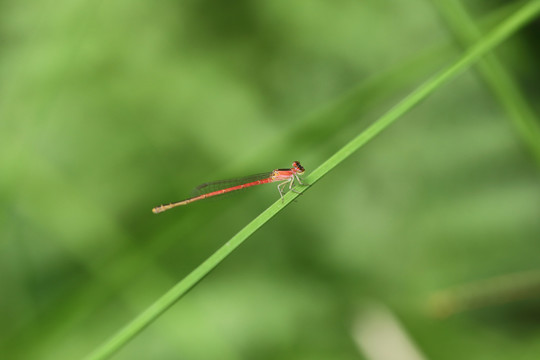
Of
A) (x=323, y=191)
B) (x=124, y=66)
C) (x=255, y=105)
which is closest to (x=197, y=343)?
(x=323, y=191)

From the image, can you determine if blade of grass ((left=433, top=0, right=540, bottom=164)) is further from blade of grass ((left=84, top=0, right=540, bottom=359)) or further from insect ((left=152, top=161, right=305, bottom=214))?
insect ((left=152, top=161, right=305, bottom=214))

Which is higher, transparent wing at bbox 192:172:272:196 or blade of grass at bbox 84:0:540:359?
transparent wing at bbox 192:172:272:196

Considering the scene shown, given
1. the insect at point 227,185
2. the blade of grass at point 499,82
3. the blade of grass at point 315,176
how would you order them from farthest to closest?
1. the insect at point 227,185
2. the blade of grass at point 499,82
3. the blade of grass at point 315,176

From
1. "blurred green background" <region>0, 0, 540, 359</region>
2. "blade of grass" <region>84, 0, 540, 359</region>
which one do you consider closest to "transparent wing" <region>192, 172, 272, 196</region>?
"blurred green background" <region>0, 0, 540, 359</region>

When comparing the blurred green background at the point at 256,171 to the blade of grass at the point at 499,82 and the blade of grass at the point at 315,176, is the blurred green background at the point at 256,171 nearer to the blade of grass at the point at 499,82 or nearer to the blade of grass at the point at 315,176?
the blade of grass at the point at 499,82

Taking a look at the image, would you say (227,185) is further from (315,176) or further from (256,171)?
(315,176)

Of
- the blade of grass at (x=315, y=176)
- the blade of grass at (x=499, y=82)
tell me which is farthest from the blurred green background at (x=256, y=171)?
the blade of grass at (x=315, y=176)
